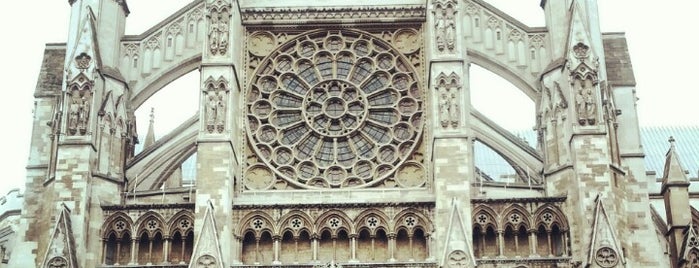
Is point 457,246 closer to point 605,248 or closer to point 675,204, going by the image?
point 605,248

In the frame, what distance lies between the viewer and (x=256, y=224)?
2764cm

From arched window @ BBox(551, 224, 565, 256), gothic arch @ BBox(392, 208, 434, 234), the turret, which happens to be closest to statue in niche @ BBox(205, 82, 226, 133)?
gothic arch @ BBox(392, 208, 434, 234)

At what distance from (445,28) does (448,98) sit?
2021mm

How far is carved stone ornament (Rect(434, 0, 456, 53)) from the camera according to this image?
1129 inches

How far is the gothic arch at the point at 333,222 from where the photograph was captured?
27469mm

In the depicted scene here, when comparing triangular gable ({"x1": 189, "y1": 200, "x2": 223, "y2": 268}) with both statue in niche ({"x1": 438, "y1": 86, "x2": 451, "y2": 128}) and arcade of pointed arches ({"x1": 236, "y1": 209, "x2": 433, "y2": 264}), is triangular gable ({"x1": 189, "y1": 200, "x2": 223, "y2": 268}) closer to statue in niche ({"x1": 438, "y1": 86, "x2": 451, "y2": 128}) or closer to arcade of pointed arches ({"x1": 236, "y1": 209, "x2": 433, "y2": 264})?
arcade of pointed arches ({"x1": 236, "y1": 209, "x2": 433, "y2": 264})

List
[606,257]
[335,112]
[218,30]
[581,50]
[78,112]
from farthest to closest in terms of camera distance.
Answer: [335,112] → [218,30] → [581,50] → [78,112] → [606,257]

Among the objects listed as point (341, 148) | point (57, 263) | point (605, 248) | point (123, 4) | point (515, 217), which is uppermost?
point (123, 4)

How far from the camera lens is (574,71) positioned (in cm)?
2803

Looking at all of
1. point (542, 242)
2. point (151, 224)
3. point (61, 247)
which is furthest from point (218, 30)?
point (542, 242)

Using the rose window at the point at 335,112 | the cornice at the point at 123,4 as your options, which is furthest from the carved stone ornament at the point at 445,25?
the cornice at the point at 123,4

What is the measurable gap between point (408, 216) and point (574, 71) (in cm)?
562

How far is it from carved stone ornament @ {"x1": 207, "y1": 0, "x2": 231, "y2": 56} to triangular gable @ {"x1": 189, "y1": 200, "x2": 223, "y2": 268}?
4693mm

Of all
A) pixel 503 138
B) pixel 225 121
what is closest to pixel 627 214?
pixel 503 138
